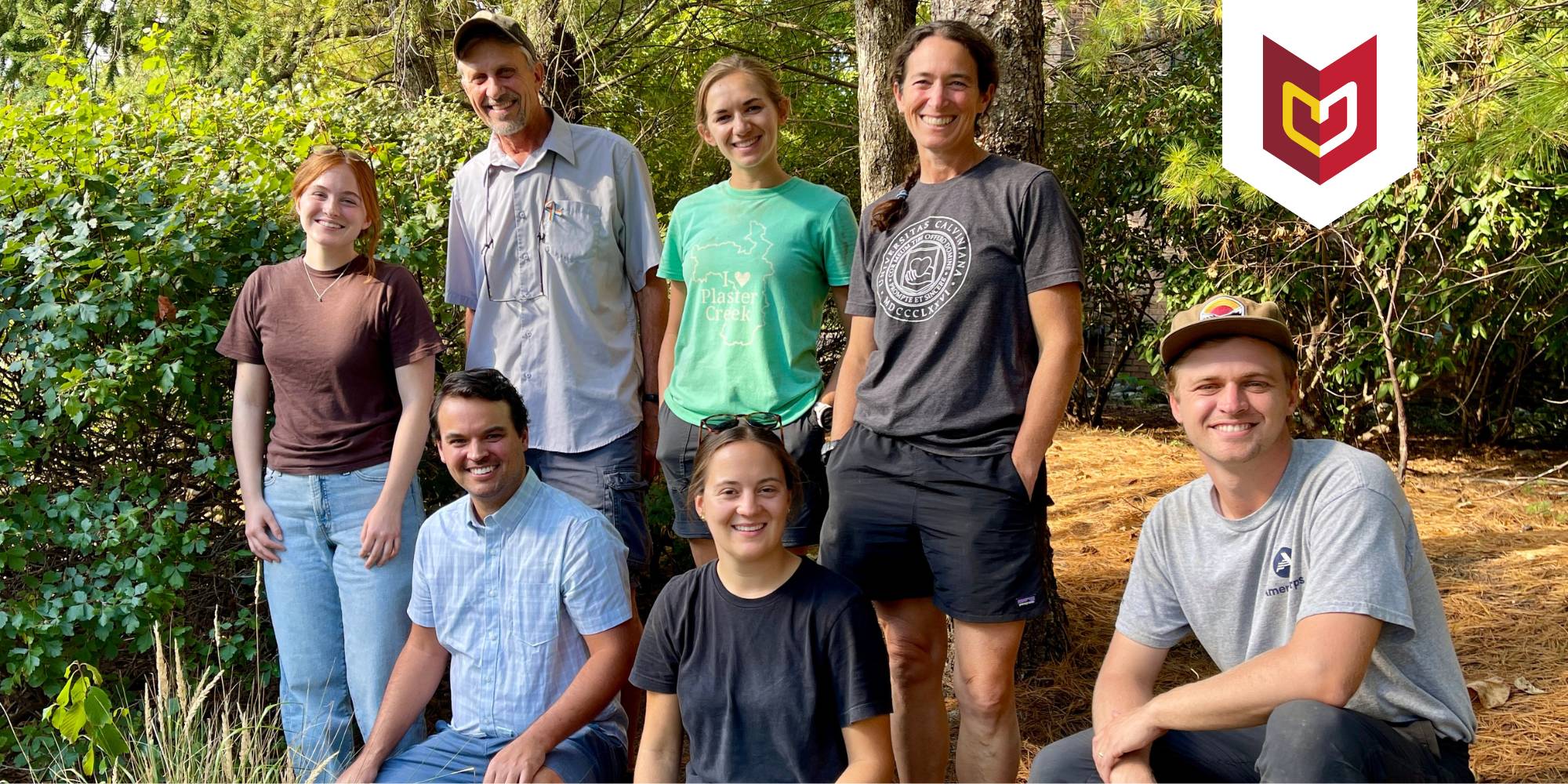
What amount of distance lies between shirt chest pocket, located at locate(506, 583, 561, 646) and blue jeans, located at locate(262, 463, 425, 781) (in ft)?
1.80

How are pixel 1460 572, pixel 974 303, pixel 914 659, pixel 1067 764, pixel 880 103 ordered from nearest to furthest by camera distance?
1. pixel 1067 764
2. pixel 974 303
3. pixel 914 659
4. pixel 880 103
5. pixel 1460 572

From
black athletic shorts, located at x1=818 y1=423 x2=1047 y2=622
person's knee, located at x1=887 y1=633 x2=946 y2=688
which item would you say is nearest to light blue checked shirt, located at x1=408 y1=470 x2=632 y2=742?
black athletic shorts, located at x1=818 y1=423 x2=1047 y2=622

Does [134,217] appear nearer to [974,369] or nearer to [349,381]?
[349,381]

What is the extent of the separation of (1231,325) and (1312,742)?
0.79 metres

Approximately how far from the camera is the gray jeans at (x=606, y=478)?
3422 millimetres

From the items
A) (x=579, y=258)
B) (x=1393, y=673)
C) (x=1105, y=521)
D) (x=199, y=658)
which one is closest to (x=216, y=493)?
(x=199, y=658)

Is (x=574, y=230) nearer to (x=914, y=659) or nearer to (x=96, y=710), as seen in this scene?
(x=914, y=659)

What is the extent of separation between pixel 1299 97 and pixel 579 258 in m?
3.95

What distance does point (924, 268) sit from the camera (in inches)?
113

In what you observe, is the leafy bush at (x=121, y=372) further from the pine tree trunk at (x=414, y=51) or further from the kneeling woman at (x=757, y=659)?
the pine tree trunk at (x=414, y=51)

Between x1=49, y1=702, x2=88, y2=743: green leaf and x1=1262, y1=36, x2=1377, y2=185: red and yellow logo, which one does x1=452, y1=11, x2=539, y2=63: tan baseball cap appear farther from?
x1=1262, y1=36, x2=1377, y2=185: red and yellow logo

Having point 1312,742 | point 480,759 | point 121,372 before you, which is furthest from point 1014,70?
point 121,372

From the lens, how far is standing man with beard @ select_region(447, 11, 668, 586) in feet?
11.3

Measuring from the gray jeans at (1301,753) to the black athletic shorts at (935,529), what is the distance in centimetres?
41
